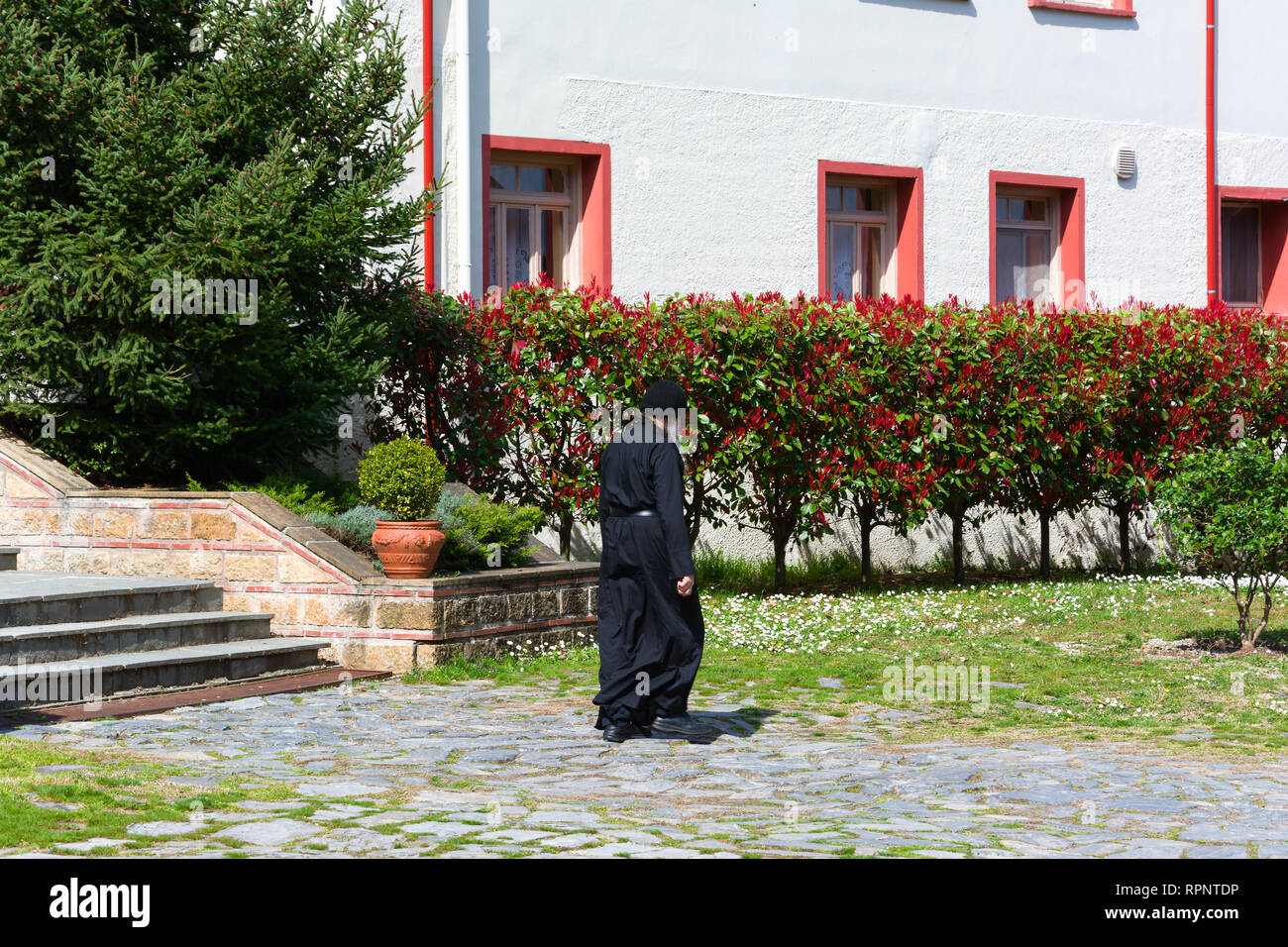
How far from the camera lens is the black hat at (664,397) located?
8562 millimetres

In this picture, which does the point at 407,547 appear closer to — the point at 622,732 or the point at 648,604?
the point at 648,604

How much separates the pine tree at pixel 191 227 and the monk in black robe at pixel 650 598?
403 centimetres

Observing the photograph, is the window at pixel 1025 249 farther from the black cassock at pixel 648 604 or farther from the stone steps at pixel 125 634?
the black cassock at pixel 648 604

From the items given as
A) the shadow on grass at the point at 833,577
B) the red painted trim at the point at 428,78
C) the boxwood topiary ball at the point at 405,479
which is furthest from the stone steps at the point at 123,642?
the shadow on grass at the point at 833,577

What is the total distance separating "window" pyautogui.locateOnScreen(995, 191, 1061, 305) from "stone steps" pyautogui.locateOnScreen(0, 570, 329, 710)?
11364mm

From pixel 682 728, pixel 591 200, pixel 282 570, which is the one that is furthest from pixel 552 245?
pixel 682 728

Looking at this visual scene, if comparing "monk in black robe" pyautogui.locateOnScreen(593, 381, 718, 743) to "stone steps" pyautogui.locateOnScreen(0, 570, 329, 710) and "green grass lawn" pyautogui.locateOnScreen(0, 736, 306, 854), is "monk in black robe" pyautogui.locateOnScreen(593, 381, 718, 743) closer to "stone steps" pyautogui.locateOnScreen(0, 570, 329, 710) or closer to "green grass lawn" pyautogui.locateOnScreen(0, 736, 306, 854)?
"green grass lawn" pyautogui.locateOnScreen(0, 736, 306, 854)

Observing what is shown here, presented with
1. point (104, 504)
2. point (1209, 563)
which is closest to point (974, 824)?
point (1209, 563)

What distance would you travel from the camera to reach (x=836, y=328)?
15297mm

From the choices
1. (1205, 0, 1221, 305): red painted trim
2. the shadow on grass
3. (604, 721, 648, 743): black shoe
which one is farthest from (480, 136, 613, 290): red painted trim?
(604, 721, 648, 743): black shoe

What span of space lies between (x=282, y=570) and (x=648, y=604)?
11.8ft

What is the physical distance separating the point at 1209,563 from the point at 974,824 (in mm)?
6264

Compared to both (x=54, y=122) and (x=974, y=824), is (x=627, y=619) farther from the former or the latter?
(x=54, y=122)

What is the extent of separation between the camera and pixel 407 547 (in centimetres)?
1081
